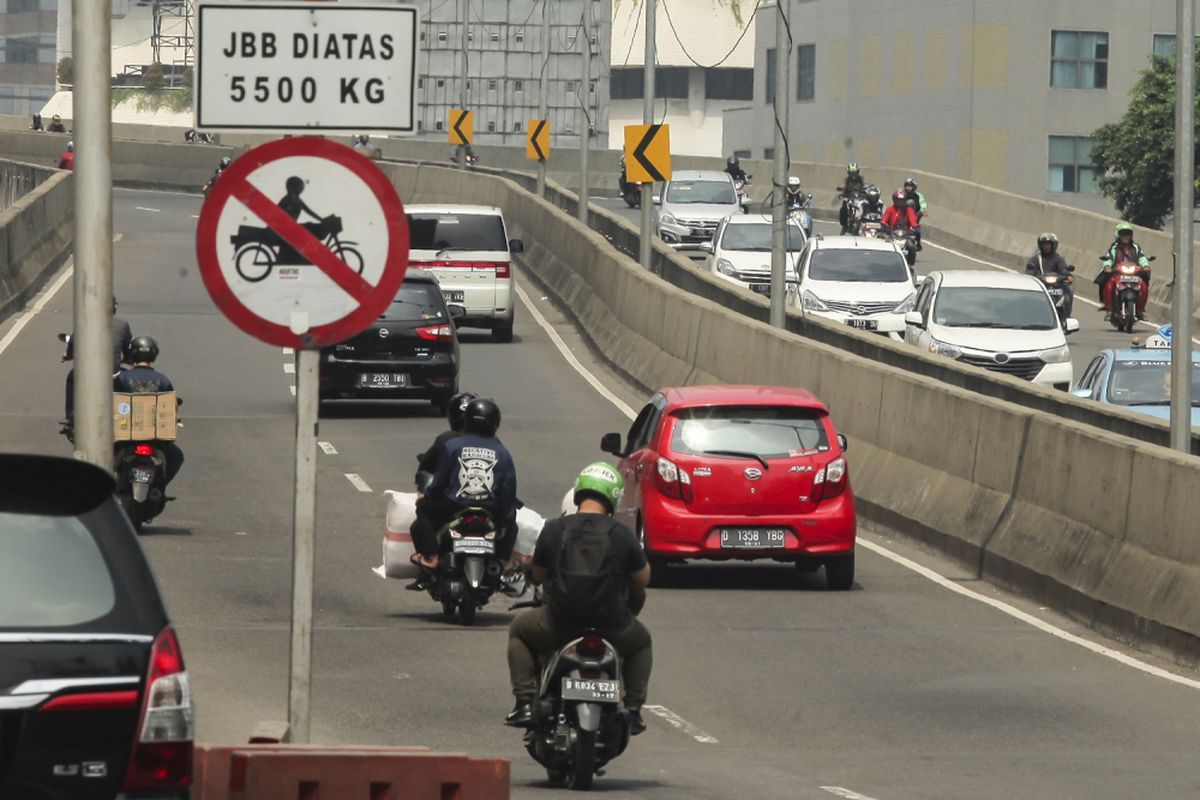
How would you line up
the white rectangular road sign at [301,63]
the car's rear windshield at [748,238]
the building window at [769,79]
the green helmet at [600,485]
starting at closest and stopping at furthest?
the white rectangular road sign at [301,63], the green helmet at [600,485], the car's rear windshield at [748,238], the building window at [769,79]

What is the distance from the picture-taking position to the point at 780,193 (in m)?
29.7

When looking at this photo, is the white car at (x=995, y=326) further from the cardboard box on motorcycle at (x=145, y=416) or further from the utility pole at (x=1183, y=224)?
the cardboard box on motorcycle at (x=145, y=416)

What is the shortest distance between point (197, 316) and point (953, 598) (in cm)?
2541

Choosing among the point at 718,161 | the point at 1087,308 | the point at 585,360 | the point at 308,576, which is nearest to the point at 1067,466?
the point at 308,576

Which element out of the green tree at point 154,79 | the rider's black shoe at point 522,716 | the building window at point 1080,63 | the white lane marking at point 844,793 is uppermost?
the green tree at point 154,79

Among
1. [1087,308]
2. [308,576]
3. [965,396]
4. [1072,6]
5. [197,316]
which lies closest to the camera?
[308,576]

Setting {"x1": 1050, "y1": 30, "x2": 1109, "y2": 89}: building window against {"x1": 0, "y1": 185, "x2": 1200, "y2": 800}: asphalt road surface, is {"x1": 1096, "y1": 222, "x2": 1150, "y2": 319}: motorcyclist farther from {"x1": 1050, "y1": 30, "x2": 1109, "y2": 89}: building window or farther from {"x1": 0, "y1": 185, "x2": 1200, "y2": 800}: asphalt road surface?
{"x1": 1050, "y1": 30, "x2": 1109, "y2": 89}: building window

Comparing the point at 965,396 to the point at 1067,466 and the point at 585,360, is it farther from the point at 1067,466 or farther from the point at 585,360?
the point at 585,360

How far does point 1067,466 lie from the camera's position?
1789 centimetres

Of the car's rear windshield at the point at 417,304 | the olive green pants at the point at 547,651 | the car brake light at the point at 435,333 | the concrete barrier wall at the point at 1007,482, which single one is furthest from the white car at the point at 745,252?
the olive green pants at the point at 547,651

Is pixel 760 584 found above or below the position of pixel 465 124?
below

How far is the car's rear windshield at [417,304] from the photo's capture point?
30.1m

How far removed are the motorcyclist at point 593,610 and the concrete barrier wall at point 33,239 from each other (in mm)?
27417

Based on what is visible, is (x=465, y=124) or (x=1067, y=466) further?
(x=465, y=124)
